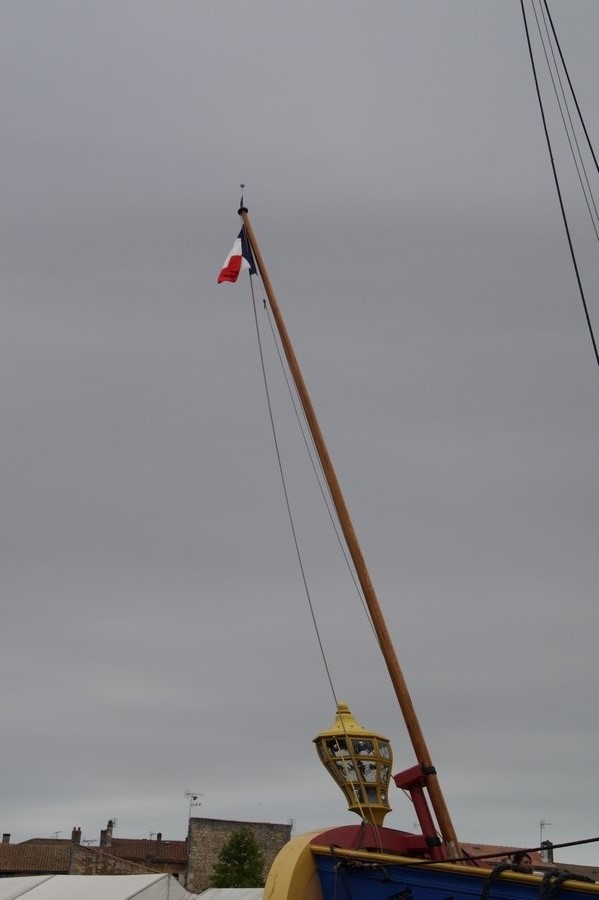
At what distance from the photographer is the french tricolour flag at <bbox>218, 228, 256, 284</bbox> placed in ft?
63.0

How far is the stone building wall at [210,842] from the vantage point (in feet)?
163

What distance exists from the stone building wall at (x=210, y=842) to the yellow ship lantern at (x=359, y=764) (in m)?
39.2

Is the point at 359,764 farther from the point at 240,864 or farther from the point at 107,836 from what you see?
the point at 107,836

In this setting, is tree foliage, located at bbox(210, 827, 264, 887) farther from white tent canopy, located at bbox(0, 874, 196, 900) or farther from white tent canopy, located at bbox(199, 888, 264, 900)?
white tent canopy, located at bbox(199, 888, 264, 900)

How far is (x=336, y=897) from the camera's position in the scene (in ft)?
37.7

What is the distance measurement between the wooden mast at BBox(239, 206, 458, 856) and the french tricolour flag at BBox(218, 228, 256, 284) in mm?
178

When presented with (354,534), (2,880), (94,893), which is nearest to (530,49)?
(354,534)

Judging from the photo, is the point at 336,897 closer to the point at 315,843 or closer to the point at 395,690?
the point at 315,843

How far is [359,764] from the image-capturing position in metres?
13.6

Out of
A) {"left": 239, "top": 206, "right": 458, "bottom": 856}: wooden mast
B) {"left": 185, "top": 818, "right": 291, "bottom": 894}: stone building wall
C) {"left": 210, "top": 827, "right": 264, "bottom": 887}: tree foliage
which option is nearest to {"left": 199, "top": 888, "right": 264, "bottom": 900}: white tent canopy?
{"left": 239, "top": 206, "right": 458, "bottom": 856}: wooden mast

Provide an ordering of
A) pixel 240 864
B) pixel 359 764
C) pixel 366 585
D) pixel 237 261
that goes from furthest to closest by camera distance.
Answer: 1. pixel 240 864
2. pixel 237 261
3. pixel 366 585
4. pixel 359 764

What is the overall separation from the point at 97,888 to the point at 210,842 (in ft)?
106

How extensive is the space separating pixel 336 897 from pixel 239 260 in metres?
12.0

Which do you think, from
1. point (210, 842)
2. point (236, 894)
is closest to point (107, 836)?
point (210, 842)
